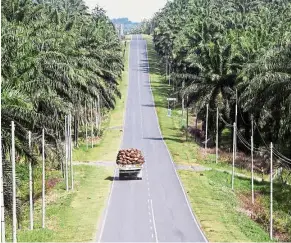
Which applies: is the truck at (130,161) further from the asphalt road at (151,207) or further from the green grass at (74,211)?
the green grass at (74,211)

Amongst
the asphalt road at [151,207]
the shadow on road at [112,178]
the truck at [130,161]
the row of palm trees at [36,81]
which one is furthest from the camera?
the shadow on road at [112,178]

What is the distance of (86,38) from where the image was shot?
78.7 metres

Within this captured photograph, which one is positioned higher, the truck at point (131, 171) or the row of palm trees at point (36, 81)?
the row of palm trees at point (36, 81)

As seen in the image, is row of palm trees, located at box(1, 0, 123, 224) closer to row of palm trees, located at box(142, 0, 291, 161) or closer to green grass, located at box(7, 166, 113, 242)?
green grass, located at box(7, 166, 113, 242)

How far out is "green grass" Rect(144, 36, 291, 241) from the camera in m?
39.7

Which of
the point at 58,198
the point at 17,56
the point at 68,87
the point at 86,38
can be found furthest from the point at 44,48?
the point at 86,38

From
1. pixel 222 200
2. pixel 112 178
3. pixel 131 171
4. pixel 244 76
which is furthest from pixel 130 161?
pixel 244 76

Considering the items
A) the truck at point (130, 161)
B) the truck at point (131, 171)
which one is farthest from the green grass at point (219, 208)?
the truck at point (130, 161)

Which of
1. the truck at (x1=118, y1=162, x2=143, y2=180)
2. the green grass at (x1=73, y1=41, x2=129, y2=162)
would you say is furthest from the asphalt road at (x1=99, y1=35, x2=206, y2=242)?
the green grass at (x1=73, y1=41, x2=129, y2=162)

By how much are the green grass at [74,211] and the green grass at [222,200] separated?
7826mm

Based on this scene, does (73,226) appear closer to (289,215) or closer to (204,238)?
(204,238)

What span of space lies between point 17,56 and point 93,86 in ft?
99.0

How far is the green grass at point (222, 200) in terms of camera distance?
39688mm

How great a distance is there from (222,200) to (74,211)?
502 inches
